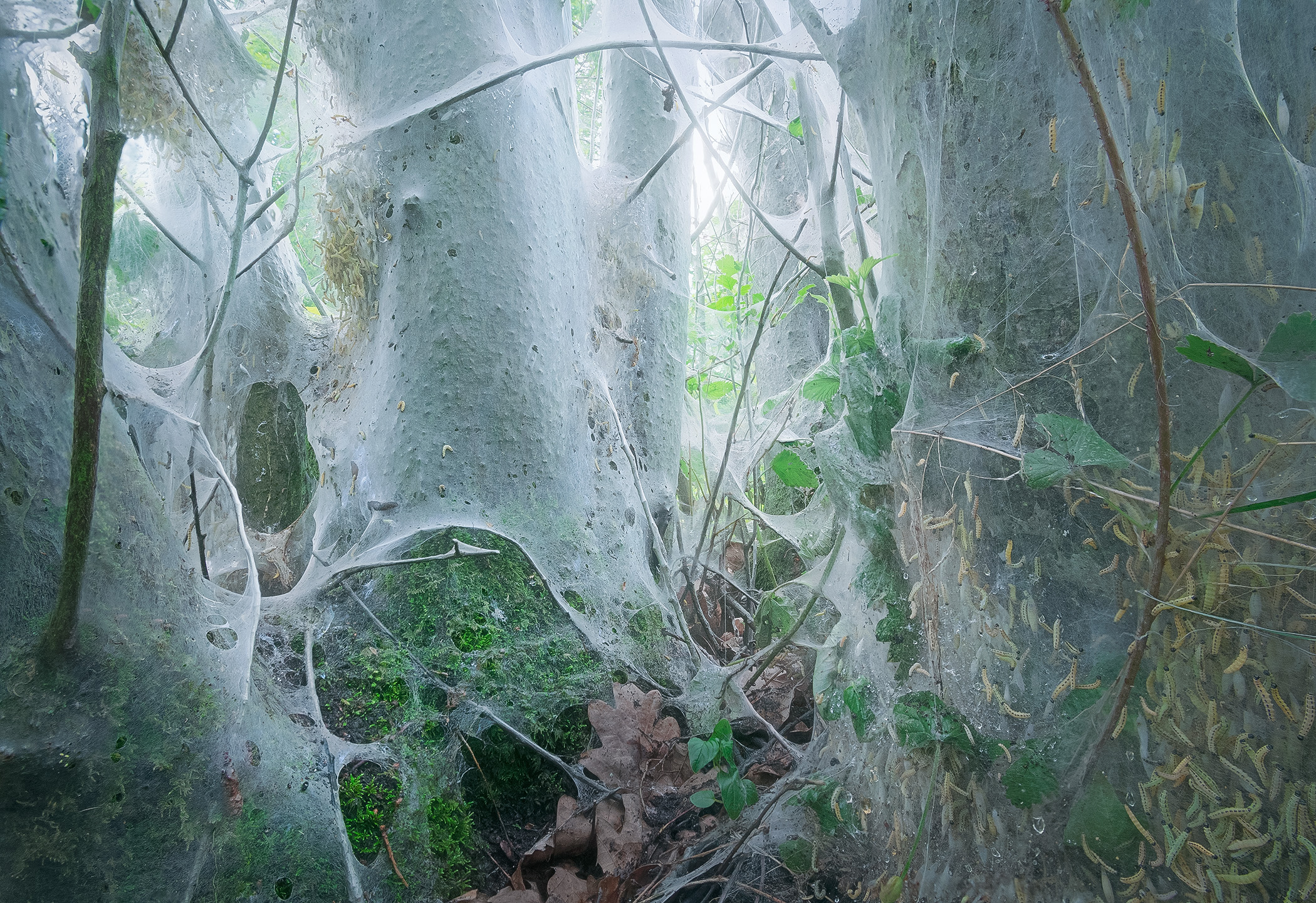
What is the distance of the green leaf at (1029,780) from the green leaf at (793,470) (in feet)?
4.19

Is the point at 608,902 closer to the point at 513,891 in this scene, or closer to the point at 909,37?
the point at 513,891

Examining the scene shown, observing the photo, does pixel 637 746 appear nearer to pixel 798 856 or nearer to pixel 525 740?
pixel 525 740

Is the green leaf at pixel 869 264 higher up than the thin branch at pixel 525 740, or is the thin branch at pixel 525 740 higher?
the green leaf at pixel 869 264

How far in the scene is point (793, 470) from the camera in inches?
98.0

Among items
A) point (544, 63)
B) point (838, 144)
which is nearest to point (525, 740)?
point (838, 144)

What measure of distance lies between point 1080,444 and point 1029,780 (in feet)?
2.28

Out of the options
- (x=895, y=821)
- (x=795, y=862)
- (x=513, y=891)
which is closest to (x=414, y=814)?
(x=513, y=891)

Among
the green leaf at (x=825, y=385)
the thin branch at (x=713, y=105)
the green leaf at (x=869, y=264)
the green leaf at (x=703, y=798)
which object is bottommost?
the green leaf at (x=703, y=798)

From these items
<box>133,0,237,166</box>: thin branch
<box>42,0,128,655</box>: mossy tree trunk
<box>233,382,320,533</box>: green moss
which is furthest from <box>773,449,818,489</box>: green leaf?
<box>233,382,320,533</box>: green moss

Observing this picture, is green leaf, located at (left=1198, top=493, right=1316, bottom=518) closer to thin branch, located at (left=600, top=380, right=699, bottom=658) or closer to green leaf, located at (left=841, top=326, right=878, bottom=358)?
green leaf, located at (left=841, top=326, right=878, bottom=358)

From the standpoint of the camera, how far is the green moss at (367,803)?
174cm

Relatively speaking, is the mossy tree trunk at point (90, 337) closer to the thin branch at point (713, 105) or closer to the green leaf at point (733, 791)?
the green leaf at point (733, 791)

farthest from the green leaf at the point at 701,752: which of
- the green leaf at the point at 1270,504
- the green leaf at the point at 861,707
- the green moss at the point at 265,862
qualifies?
the green leaf at the point at 1270,504

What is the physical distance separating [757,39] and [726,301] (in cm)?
152
